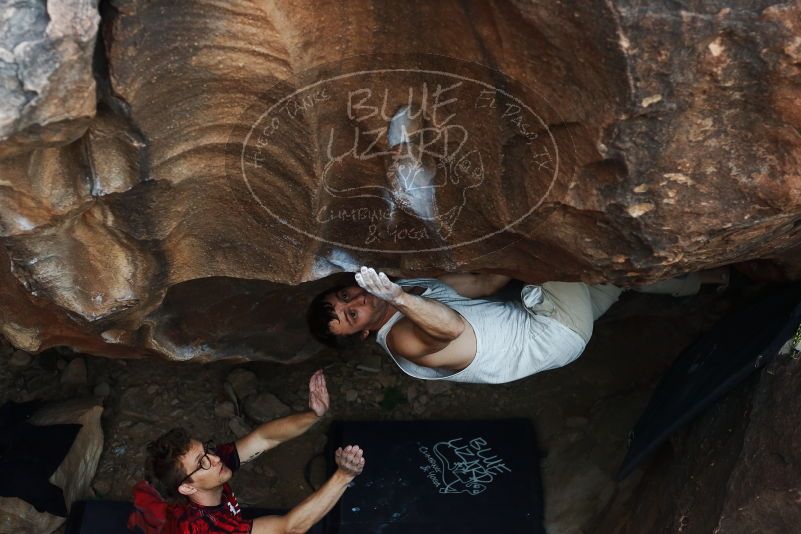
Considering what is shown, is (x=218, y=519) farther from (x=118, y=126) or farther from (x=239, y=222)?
(x=118, y=126)

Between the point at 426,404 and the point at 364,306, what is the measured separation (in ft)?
4.71

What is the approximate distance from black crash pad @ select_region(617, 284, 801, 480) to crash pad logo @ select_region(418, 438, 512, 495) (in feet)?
2.16

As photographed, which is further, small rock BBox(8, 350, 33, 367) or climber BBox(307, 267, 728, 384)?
small rock BBox(8, 350, 33, 367)

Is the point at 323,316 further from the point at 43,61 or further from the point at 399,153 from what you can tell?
the point at 43,61

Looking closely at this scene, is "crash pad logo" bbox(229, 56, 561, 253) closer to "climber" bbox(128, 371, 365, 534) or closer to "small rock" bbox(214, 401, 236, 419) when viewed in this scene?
"climber" bbox(128, 371, 365, 534)

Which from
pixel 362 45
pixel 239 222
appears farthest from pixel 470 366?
pixel 362 45

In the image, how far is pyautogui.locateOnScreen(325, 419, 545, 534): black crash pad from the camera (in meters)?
3.53

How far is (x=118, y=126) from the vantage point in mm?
2062

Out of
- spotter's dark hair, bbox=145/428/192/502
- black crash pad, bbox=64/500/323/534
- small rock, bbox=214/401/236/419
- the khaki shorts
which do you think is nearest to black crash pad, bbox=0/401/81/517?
black crash pad, bbox=64/500/323/534

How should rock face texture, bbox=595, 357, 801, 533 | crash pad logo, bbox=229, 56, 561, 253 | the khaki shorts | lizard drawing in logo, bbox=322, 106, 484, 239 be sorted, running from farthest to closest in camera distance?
the khaki shorts → rock face texture, bbox=595, 357, 801, 533 → lizard drawing in logo, bbox=322, 106, 484, 239 → crash pad logo, bbox=229, 56, 561, 253

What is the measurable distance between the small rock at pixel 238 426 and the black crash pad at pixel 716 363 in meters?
1.67

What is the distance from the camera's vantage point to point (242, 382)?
13.1 feet

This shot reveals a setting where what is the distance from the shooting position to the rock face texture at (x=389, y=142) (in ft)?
6.11

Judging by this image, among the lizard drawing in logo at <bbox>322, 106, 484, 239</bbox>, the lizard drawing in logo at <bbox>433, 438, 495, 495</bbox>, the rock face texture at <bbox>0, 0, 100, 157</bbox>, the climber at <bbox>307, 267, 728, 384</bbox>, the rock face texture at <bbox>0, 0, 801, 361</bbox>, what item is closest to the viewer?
the rock face texture at <bbox>0, 0, 100, 157</bbox>
